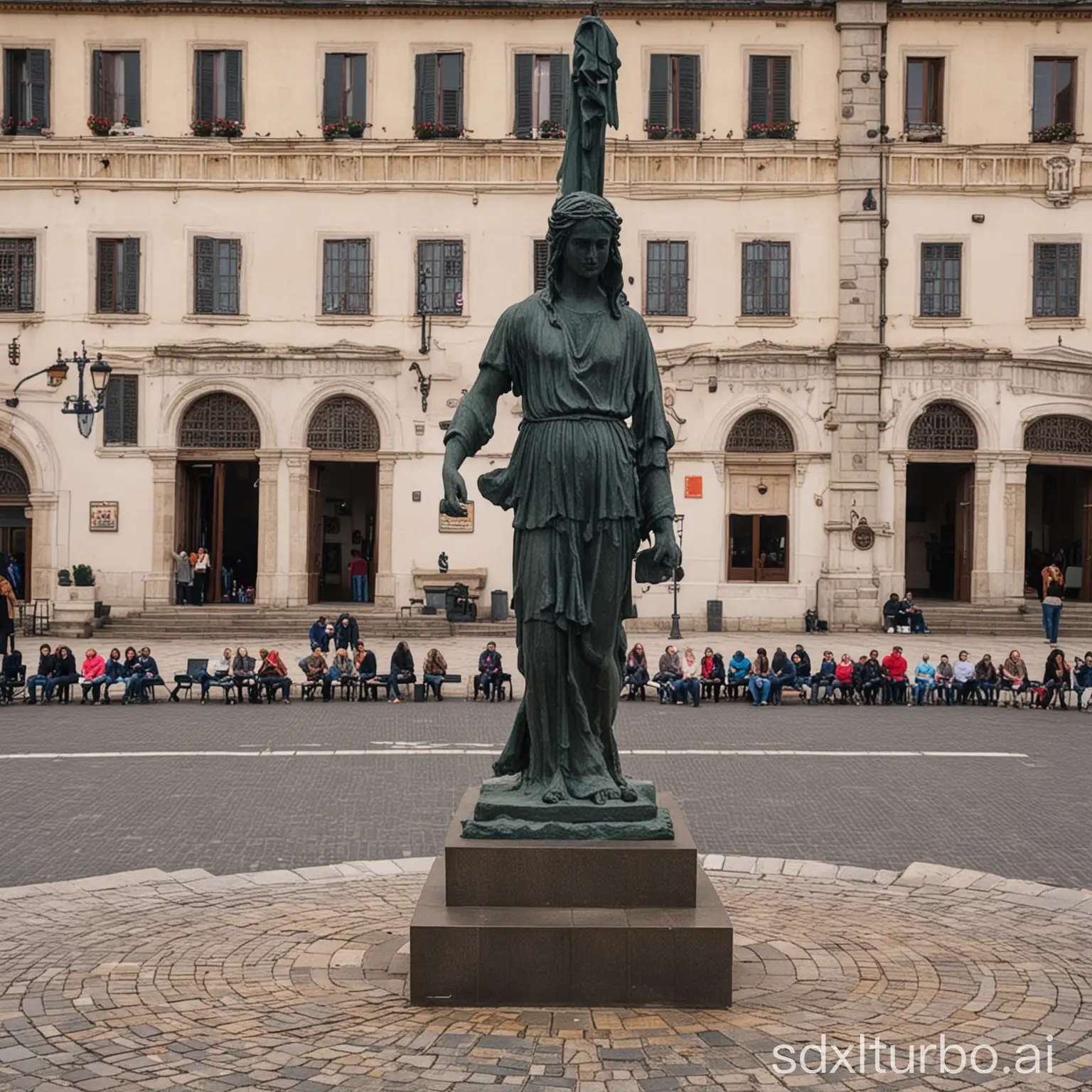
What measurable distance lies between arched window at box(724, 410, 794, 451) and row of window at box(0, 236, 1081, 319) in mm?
2566

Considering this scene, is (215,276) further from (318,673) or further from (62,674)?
(318,673)

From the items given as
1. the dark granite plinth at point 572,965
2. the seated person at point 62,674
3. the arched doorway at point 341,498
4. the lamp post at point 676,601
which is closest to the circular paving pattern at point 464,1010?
the dark granite plinth at point 572,965

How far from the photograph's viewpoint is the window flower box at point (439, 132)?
32219 mm

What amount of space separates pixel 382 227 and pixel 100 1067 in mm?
28737

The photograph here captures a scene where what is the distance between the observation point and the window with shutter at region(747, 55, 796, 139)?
3228 centimetres

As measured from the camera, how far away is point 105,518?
32.0 meters

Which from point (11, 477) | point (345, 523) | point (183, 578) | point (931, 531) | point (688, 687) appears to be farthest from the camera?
point (931, 531)

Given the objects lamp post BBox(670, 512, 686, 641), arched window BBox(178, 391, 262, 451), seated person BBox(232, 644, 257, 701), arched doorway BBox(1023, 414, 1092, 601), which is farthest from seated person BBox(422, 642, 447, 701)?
arched doorway BBox(1023, 414, 1092, 601)

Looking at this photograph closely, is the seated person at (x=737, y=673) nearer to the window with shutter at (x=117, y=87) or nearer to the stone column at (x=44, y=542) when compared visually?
the stone column at (x=44, y=542)

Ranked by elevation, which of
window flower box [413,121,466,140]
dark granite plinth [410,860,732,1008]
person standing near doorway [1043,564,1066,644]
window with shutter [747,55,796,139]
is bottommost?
dark granite plinth [410,860,732,1008]

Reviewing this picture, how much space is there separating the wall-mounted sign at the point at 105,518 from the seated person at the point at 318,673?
12.0 metres

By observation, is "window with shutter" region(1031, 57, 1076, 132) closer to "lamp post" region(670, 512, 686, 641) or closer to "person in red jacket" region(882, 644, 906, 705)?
"lamp post" region(670, 512, 686, 641)

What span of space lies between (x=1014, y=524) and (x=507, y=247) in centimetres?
1404

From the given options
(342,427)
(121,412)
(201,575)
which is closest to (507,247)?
(342,427)
